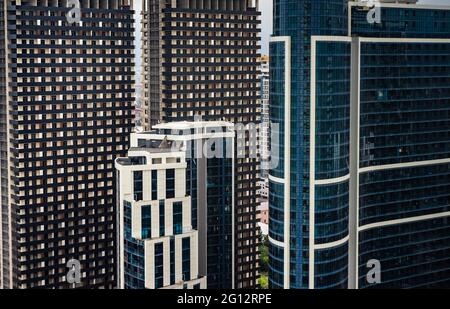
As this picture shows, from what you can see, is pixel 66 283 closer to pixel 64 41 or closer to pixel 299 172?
pixel 64 41

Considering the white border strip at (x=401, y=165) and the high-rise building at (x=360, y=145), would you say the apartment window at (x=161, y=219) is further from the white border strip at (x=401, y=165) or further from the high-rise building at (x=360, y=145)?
the white border strip at (x=401, y=165)

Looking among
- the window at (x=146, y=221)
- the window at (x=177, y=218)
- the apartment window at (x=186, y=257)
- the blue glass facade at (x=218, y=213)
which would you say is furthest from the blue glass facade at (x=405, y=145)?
the window at (x=146, y=221)

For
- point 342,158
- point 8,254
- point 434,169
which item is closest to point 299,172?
point 342,158

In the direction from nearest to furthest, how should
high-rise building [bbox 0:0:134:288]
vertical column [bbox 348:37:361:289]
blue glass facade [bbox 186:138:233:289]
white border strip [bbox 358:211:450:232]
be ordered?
vertical column [bbox 348:37:361:289] < white border strip [bbox 358:211:450:232] < blue glass facade [bbox 186:138:233:289] < high-rise building [bbox 0:0:134:288]

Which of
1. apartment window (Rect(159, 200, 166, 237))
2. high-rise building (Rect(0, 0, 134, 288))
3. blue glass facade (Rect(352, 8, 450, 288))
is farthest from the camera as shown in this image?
high-rise building (Rect(0, 0, 134, 288))

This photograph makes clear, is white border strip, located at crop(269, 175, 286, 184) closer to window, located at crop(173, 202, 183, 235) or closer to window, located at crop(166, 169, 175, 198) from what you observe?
window, located at crop(173, 202, 183, 235)

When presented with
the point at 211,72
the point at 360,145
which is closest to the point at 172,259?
the point at 360,145

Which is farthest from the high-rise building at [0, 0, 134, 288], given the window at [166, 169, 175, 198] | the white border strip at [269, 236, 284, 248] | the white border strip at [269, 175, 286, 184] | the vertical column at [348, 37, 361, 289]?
the vertical column at [348, 37, 361, 289]

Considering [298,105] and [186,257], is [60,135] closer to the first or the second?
[186,257]
